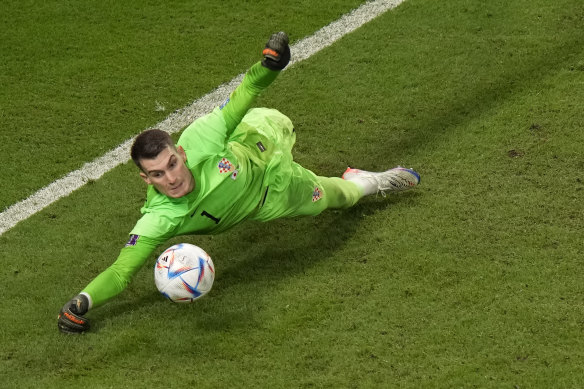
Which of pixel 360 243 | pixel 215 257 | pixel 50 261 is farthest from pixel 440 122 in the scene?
pixel 50 261

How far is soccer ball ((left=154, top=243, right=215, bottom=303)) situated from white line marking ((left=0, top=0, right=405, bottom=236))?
5.54 feet

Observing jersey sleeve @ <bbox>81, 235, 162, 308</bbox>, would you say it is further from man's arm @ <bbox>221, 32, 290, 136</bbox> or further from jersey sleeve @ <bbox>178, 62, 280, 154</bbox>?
man's arm @ <bbox>221, 32, 290, 136</bbox>

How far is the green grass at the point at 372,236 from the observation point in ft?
16.8

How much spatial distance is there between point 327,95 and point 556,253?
2.64 meters

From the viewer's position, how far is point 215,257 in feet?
20.2

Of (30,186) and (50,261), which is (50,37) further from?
(50,261)

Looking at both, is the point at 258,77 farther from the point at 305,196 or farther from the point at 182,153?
the point at 305,196

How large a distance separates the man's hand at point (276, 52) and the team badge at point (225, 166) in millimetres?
615

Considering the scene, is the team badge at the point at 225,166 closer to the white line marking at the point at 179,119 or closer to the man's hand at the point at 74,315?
the man's hand at the point at 74,315

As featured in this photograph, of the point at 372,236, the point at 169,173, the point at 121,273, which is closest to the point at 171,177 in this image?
the point at 169,173

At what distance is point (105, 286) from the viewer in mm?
5367

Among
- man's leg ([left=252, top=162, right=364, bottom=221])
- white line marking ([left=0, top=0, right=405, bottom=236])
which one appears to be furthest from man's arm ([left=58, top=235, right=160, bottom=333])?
white line marking ([left=0, top=0, right=405, bottom=236])

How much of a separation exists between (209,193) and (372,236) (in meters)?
1.19

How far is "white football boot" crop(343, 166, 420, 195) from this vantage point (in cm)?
642
